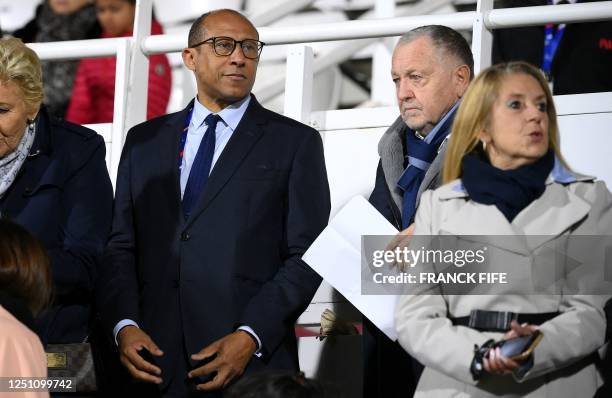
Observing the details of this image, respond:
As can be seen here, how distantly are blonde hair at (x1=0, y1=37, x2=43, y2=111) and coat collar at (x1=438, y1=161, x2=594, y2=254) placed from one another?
1717mm

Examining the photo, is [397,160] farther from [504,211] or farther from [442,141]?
[504,211]

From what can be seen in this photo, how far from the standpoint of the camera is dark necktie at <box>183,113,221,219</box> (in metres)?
5.20

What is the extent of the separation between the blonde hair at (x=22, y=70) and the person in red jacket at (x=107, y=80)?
2490mm

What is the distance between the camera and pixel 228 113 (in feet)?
17.7

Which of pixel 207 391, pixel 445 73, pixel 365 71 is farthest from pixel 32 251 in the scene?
pixel 365 71

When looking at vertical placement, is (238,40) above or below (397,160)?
above

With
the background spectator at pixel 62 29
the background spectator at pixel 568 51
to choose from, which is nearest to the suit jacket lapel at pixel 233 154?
the background spectator at pixel 568 51

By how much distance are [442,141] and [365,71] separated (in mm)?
6097

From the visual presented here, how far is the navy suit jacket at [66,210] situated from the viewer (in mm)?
5102

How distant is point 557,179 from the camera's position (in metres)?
4.25

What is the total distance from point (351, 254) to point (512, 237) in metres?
0.85

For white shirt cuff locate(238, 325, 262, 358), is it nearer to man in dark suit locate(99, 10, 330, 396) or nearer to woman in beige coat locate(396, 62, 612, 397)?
man in dark suit locate(99, 10, 330, 396)

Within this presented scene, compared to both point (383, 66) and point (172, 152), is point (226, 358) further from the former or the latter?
point (383, 66)

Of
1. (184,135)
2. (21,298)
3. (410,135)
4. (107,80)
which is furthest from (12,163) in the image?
(107,80)
